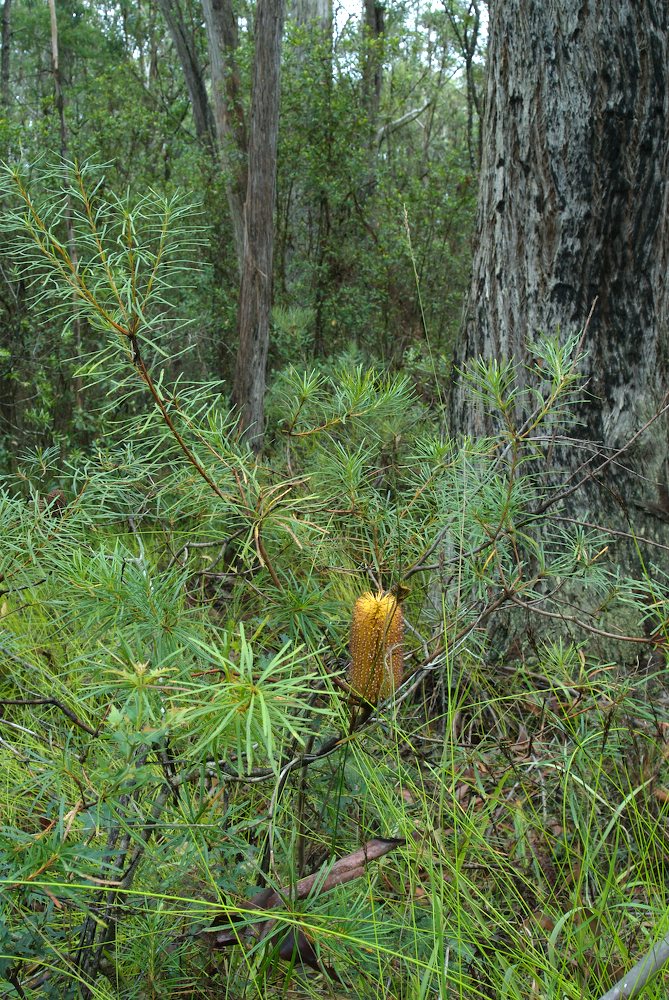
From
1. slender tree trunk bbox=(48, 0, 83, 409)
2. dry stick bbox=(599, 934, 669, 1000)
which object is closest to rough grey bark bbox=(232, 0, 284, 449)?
slender tree trunk bbox=(48, 0, 83, 409)

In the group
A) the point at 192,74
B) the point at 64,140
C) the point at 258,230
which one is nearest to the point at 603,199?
the point at 258,230

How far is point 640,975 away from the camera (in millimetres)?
1173

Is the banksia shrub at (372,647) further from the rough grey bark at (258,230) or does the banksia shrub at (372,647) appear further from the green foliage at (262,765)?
the rough grey bark at (258,230)

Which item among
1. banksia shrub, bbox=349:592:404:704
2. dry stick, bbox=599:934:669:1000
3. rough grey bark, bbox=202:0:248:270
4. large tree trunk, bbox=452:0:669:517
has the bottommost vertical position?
dry stick, bbox=599:934:669:1000

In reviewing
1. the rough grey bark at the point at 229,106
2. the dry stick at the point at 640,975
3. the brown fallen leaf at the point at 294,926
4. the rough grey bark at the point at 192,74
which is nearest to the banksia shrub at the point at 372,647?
the brown fallen leaf at the point at 294,926

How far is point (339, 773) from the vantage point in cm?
150

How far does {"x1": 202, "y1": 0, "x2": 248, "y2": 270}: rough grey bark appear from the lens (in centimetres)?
619

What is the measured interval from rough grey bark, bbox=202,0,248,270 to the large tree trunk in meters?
3.26

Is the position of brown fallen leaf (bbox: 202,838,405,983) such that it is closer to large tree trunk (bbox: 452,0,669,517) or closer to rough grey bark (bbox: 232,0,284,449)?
large tree trunk (bbox: 452,0,669,517)

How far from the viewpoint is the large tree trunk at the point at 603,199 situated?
2521 millimetres

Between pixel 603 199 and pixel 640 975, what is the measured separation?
2145 mm

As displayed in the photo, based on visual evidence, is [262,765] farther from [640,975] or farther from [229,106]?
[229,106]

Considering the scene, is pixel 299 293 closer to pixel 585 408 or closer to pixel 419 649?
pixel 585 408

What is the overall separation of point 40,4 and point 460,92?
291 inches
